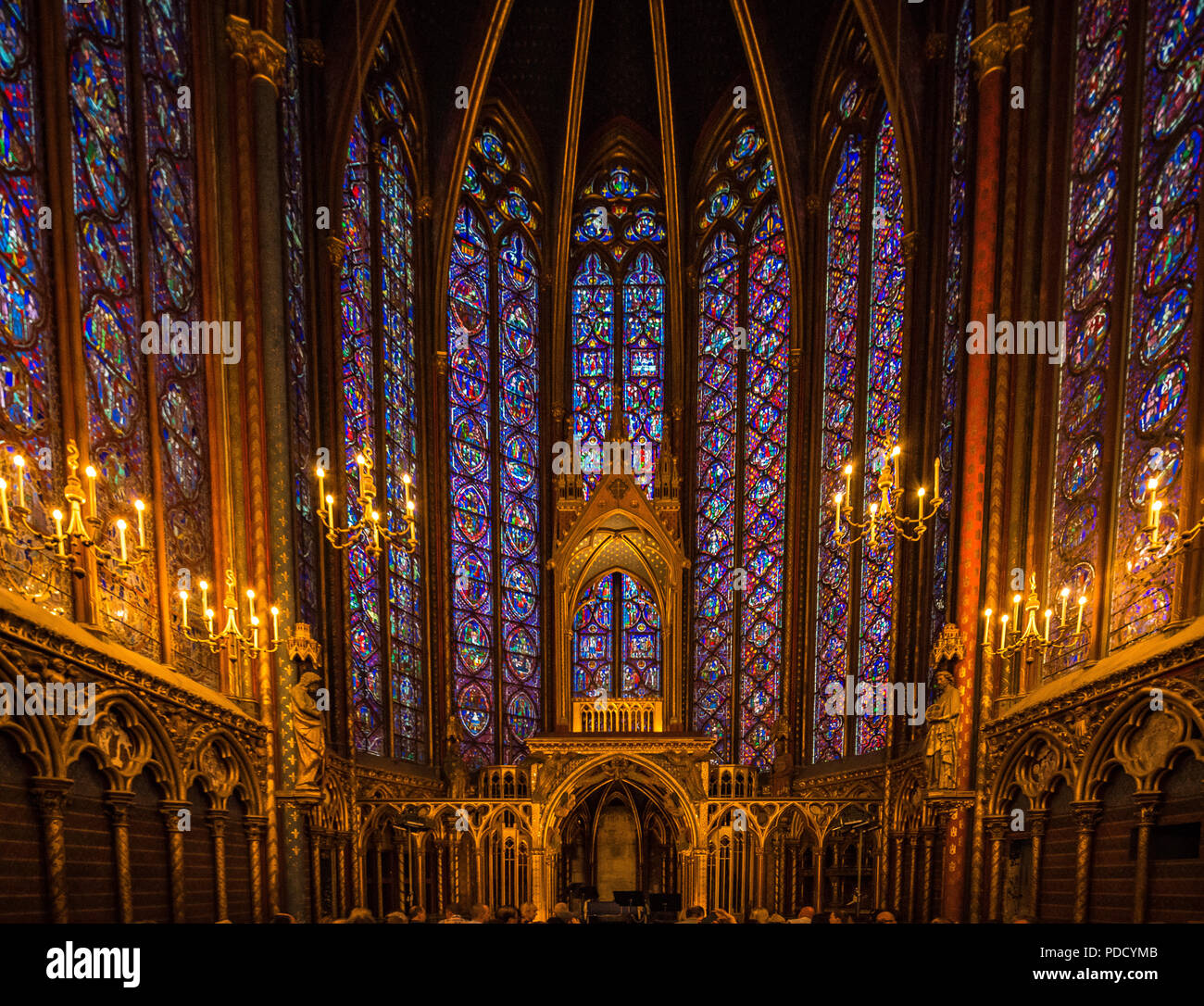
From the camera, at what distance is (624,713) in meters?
19.7

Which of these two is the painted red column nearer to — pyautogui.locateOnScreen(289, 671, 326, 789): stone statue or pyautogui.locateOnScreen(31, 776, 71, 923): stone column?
pyautogui.locateOnScreen(289, 671, 326, 789): stone statue

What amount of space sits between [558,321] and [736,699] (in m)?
10.9

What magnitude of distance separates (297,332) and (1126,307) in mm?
13542

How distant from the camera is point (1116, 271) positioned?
1253cm

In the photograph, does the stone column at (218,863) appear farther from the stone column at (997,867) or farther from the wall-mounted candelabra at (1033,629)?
the stone column at (997,867)

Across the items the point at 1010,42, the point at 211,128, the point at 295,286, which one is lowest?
the point at 295,286

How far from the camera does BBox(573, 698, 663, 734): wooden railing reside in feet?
64.1

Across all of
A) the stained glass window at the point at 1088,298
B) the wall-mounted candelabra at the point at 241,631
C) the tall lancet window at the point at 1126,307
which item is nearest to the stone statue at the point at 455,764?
the wall-mounted candelabra at the point at 241,631

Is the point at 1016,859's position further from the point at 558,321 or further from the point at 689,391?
the point at 558,321

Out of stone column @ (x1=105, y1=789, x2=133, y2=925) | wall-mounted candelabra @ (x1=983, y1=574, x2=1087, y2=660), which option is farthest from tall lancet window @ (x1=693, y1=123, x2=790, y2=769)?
stone column @ (x1=105, y1=789, x2=133, y2=925)

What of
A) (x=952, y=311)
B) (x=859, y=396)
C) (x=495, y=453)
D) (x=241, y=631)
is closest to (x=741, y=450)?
(x=859, y=396)

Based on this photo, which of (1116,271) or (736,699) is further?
(736,699)

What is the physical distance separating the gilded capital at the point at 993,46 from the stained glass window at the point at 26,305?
1270 centimetres
